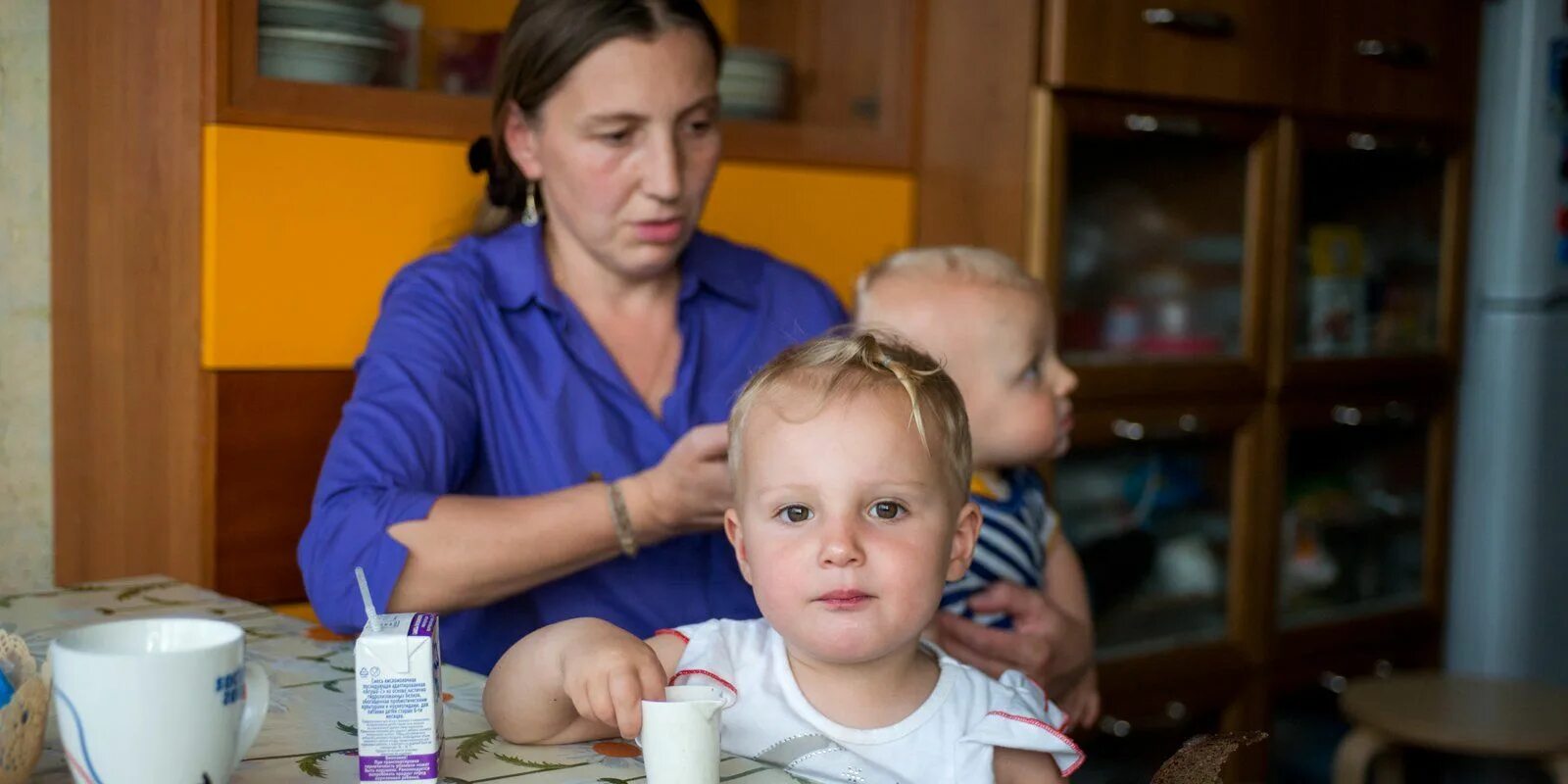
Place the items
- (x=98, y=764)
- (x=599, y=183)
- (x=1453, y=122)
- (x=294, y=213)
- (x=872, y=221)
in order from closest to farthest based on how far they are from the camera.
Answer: (x=98, y=764)
(x=599, y=183)
(x=294, y=213)
(x=872, y=221)
(x=1453, y=122)

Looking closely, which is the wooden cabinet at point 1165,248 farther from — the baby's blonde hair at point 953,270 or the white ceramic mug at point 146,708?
the white ceramic mug at point 146,708

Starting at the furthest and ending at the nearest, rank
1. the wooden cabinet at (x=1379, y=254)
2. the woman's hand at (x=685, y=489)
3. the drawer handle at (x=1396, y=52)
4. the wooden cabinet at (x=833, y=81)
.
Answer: the wooden cabinet at (x=1379, y=254), the drawer handle at (x=1396, y=52), the wooden cabinet at (x=833, y=81), the woman's hand at (x=685, y=489)

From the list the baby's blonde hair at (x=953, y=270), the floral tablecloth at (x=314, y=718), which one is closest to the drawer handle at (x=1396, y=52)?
the baby's blonde hair at (x=953, y=270)

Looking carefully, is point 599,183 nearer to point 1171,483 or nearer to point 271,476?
point 271,476

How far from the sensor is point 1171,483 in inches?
116

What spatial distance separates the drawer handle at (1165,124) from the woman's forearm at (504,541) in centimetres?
146

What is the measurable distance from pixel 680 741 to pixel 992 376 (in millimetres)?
871

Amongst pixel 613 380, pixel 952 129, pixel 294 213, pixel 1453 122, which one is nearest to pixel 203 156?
pixel 294 213

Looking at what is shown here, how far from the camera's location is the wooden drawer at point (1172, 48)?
98.2 inches

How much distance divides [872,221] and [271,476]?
3.42 feet

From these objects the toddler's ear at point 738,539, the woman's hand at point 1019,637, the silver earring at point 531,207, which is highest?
the silver earring at point 531,207

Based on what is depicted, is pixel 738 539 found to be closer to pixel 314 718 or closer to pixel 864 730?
pixel 864 730

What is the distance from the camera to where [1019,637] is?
166cm

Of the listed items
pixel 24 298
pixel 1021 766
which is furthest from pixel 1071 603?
pixel 24 298
